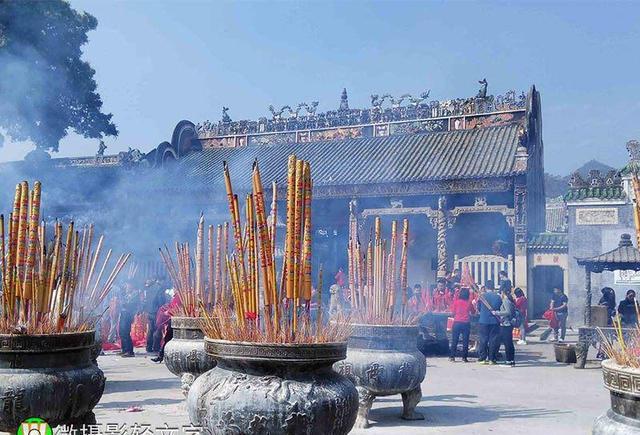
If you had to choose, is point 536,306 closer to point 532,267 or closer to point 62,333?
point 532,267

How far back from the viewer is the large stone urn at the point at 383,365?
5230mm

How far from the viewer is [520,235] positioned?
14.8 metres

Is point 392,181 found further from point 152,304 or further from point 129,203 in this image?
point 152,304

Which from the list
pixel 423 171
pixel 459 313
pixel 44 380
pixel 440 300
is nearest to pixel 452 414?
pixel 44 380

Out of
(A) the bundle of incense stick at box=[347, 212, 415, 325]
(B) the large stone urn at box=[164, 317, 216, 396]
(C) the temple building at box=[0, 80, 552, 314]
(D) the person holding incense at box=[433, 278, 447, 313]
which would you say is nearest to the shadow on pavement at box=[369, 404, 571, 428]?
(A) the bundle of incense stick at box=[347, 212, 415, 325]

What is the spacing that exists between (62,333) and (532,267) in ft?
41.4

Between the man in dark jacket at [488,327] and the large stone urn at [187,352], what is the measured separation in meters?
4.93

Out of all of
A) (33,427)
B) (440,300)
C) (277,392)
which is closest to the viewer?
(277,392)

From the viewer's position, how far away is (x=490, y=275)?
15039 mm

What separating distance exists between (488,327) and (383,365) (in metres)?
4.74

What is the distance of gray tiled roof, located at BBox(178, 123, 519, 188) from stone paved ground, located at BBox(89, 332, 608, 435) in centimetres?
697

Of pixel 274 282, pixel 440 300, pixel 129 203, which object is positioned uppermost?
pixel 129 203

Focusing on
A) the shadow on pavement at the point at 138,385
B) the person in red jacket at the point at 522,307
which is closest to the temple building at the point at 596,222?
the person in red jacket at the point at 522,307

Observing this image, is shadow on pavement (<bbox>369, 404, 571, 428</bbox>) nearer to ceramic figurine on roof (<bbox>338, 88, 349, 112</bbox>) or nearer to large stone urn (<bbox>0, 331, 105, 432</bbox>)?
large stone urn (<bbox>0, 331, 105, 432</bbox>)
